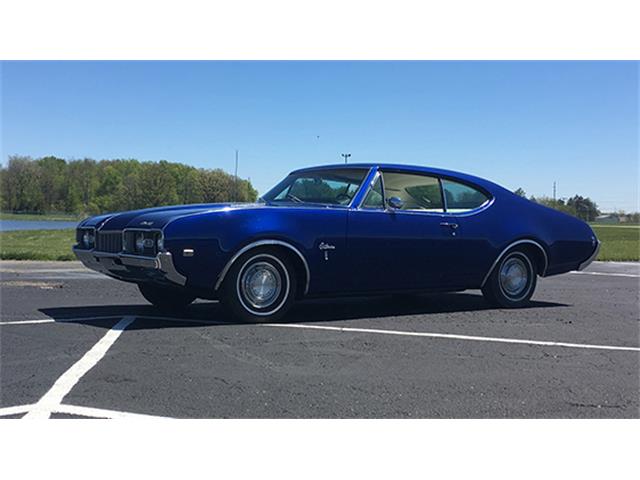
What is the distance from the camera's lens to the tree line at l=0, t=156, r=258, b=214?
26.1m

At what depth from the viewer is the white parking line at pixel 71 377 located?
3154 mm

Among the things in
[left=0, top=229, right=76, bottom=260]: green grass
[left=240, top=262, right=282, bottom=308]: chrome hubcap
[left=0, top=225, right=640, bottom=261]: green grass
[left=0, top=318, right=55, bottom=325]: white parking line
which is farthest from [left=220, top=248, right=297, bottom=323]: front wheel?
[left=0, top=229, right=76, bottom=260]: green grass

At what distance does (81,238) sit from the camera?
639 centimetres

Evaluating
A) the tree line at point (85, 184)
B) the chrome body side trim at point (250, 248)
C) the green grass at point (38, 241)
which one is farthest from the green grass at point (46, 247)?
the chrome body side trim at point (250, 248)

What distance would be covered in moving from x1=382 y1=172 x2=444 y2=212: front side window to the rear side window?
0.11 meters

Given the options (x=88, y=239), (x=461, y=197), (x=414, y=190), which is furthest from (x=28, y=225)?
(x=461, y=197)

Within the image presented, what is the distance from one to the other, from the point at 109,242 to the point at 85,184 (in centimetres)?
2812

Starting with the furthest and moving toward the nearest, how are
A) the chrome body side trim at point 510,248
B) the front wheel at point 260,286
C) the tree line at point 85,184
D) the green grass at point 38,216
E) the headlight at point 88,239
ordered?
the green grass at point 38,216 < the tree line at point 85,184 < the chrome body side trim at point 510,248 < the headlight at point 88,239 < the front wheel at point 260,286

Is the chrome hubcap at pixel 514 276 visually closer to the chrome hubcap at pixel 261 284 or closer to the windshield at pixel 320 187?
the windshield at pixel 320 187

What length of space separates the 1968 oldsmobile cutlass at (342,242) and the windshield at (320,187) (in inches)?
0.6

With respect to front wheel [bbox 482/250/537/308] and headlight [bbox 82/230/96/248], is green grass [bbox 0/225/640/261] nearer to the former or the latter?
front wheel [bbox 482/250/537/308]

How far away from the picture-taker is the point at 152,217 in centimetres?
550

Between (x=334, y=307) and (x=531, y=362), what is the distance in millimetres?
2829

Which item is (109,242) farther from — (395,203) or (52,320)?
(395,203)
